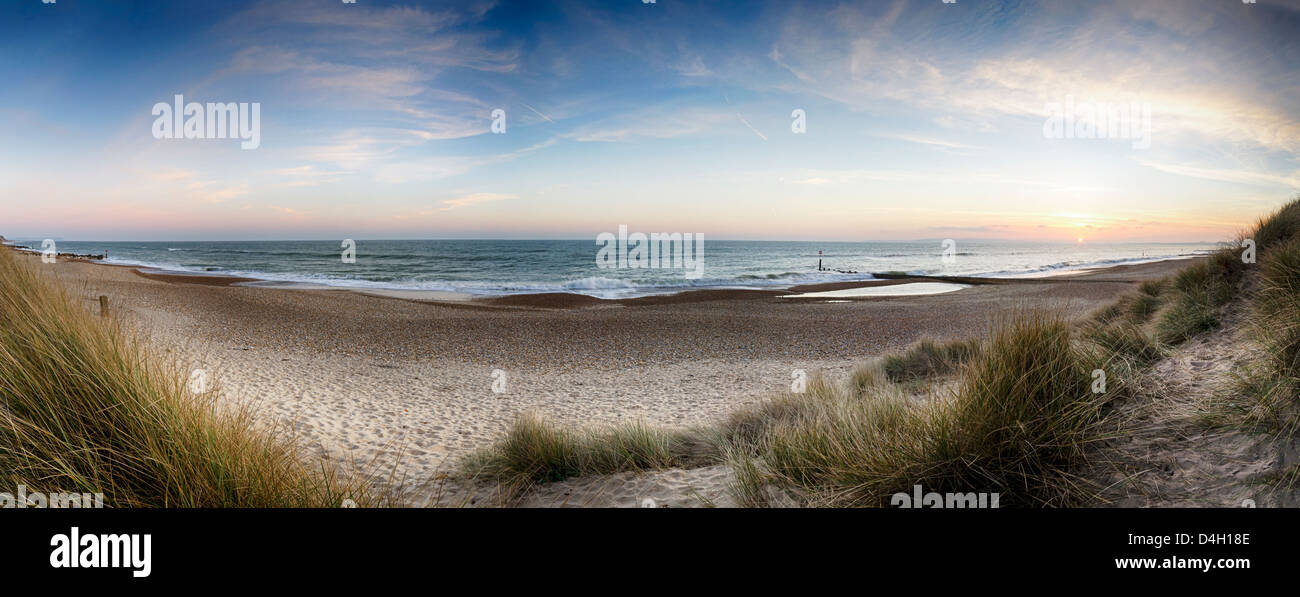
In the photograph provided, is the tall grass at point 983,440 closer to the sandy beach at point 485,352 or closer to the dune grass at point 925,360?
the sandy beach at point 485,352

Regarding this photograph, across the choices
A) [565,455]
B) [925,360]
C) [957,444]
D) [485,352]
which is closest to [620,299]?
[485,352]

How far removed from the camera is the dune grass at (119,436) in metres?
2.62

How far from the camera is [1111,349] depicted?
14.3 feet

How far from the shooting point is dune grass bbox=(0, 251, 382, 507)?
8.58 ft

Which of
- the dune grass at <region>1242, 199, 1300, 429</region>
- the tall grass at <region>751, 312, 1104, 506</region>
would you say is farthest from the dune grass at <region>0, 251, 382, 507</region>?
the dune grass at <region>1242, 199, 1300, 429</region>

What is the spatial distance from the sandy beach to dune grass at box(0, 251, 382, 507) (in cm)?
58

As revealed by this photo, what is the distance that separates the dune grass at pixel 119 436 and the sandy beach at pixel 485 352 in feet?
1.91

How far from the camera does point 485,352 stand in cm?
1262

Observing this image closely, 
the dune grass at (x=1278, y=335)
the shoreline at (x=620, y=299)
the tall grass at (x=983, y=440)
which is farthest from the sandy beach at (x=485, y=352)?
the dune grass at (x=1278, y=335)

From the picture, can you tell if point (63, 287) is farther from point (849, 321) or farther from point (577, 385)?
point (849, 321)

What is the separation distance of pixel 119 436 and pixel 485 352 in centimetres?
990

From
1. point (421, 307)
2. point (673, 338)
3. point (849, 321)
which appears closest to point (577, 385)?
point (673, 338)

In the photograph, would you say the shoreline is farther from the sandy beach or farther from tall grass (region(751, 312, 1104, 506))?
tall grass (region(751, 312, 1104, 506))
